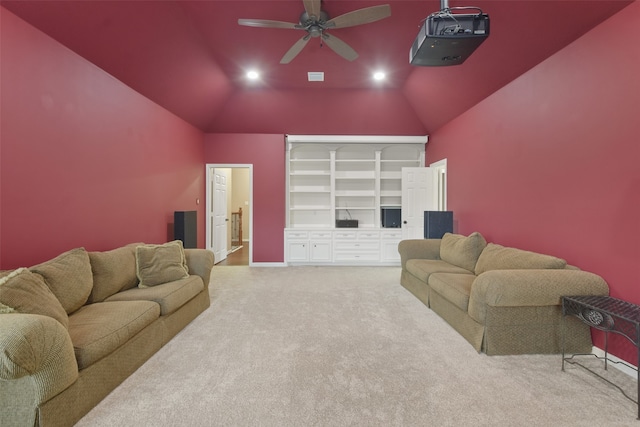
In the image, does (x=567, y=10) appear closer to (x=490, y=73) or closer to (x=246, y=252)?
(x=490, y=73)

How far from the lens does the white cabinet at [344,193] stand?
593 centimetres

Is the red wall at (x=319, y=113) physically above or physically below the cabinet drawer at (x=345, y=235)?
above

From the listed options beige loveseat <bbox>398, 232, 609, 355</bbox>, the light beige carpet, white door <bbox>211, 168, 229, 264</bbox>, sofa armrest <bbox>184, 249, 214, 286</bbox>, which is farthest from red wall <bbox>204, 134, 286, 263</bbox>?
beige loveseat <bbox>398, 232, 609, 355</bbox>

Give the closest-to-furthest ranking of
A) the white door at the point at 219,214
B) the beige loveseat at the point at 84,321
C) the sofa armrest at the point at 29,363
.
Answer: the sofa armrest at the point at 29,363 < the beige loveseat at the point at 84,321 < the white door at the point at 219,214

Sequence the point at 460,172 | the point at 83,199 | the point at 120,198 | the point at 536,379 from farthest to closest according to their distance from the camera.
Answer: the point at 460,172
the point at 120,198
the point at 83,199
the point at 536,379

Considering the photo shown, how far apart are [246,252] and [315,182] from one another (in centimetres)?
280

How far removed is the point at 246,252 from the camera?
775cm

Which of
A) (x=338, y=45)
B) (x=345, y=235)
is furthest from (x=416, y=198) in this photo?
(x=338, y=45)

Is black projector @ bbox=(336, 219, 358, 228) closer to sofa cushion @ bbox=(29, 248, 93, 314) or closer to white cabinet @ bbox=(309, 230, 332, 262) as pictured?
white cabinet @ bbox=(309, 230, 332, 262)

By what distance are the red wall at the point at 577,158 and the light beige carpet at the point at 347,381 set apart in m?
0.81

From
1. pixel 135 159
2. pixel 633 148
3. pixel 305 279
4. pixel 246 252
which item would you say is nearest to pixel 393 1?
pixel 633 148

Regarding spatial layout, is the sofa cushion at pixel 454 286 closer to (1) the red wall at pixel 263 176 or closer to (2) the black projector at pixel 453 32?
(2) the black projector at pixel 453 32

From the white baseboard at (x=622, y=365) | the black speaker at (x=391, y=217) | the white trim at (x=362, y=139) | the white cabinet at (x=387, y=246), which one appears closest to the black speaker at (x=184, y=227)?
the white trim at (x=362, y=139)

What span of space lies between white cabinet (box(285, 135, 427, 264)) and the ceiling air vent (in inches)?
53.9
